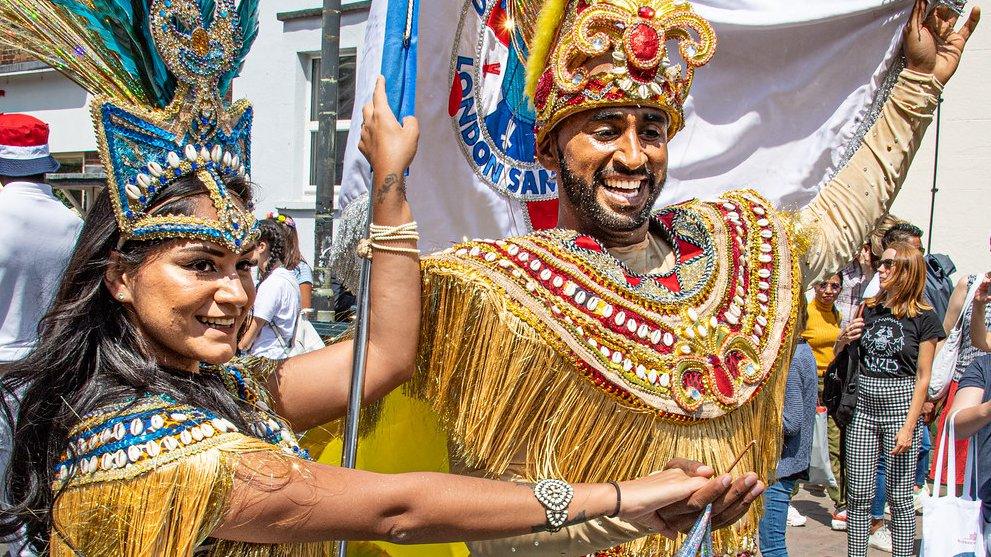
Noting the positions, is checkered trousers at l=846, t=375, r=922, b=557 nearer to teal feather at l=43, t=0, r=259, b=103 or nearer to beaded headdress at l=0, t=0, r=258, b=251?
beaded headdress at l=0, t=0, r=258, b=251

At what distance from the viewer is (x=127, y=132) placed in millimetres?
1705

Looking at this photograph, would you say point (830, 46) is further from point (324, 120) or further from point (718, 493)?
point (324, 120)

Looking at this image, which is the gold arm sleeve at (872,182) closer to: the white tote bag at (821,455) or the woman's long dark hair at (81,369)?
the woman's long dark hair at (81,369)

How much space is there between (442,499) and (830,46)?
194 cm

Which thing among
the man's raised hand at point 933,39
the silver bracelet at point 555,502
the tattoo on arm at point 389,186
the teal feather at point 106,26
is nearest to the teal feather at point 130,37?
the teal feather at point 106,26

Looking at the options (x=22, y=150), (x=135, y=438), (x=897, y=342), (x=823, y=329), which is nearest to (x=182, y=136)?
(x=135, y=438)

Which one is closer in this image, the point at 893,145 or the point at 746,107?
the point at 893,145

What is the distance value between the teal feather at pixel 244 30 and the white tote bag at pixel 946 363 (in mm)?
4328

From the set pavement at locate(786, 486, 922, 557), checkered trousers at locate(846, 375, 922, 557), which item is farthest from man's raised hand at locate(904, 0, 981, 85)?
pavement at locate(786, 486, 922, 557)

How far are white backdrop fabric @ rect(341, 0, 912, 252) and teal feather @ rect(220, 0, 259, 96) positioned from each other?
0.71 m

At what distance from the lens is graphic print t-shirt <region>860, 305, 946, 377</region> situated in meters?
5.45

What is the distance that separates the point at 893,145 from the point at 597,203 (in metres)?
1.01

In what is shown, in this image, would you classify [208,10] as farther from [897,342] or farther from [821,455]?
[821,455]

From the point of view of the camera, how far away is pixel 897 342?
17.9 feet
